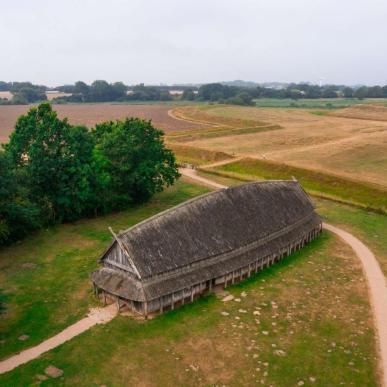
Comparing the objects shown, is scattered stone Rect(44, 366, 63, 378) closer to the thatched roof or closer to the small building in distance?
the small building in distance

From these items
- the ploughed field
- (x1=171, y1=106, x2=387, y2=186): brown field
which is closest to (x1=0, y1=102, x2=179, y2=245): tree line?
the ploughed field

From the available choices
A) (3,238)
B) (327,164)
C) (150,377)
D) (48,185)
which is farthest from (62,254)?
(327,164)

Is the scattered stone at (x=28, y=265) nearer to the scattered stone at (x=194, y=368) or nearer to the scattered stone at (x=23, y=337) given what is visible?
the scattered stone at (x=23, y=337)

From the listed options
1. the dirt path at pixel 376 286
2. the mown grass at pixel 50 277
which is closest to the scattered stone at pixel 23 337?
the mown grass at pixel 50 277

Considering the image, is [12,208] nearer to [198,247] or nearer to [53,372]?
[198,247]

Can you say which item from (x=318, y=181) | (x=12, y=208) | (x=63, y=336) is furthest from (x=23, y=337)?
(x=318, y=181)

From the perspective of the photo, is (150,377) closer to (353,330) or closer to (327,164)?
(353,330)
